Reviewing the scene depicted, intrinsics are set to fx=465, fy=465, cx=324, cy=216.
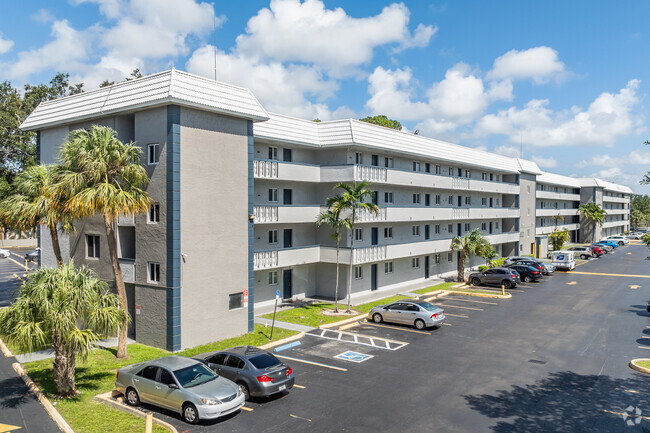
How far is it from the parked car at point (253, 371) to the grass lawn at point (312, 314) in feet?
33.6

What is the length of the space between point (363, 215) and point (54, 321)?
73.5 ft

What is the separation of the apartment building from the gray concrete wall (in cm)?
6

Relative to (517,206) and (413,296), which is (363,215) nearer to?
(413,296)

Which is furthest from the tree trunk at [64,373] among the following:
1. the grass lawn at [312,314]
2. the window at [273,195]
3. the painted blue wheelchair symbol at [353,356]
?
the window at [273,195]

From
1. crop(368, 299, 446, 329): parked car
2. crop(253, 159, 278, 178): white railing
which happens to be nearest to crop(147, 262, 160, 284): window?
crop(253, 159, 278, 178): white railing

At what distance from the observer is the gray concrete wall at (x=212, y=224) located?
74.4 feet

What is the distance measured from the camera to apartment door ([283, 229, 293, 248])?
1319 inches

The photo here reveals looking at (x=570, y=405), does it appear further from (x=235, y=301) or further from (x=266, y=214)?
(x=266, y=214)

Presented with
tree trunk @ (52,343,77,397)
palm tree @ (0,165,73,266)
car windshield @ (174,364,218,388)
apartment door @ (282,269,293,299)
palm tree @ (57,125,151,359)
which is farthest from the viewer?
apartment door @ (282,269,293,299)

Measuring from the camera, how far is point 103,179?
1981 centimetres

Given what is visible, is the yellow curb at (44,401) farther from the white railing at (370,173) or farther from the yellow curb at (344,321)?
the white railing at (370,173)

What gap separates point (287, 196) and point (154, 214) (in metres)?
12.1

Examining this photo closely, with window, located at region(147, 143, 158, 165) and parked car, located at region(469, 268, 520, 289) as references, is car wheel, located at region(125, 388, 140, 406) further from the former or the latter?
parked car, located at region(469, 268, 520, 289)

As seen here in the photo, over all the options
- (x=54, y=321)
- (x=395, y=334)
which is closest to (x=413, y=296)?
(x=395, y=334)
